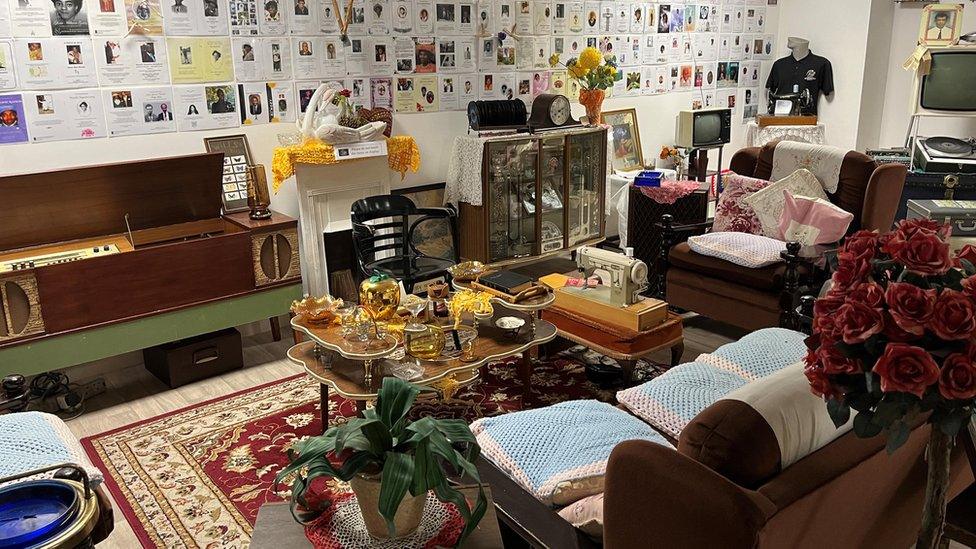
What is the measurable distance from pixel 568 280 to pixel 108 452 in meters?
2.50

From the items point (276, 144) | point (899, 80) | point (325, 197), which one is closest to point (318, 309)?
point (325, 197)

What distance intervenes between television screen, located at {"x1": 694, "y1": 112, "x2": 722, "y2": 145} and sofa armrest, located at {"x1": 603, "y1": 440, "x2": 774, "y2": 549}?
5354mm

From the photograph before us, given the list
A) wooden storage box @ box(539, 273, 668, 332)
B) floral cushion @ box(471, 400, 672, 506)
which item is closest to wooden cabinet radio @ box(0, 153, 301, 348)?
wooden storage box @ box(539, 273, 668, 332)

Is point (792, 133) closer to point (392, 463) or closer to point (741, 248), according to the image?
point (741, 248)

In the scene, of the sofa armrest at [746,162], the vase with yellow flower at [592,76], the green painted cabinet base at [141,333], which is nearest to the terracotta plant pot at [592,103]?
the vase with yellow flower at [592,76]

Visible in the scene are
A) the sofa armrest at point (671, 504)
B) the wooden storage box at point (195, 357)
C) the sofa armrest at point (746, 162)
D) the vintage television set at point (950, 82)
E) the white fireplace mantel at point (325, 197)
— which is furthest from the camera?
the vintage television set at point (950, 82)

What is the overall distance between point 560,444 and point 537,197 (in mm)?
3751

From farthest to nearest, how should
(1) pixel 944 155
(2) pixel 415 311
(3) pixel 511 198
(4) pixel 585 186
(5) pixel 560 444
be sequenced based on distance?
(4) pixel 585 186
(3) pixel 511 198
(1) pixel 944 155
(2) pixel 415 311
(5) pixel 560 444

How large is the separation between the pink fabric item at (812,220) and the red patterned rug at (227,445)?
1131mm

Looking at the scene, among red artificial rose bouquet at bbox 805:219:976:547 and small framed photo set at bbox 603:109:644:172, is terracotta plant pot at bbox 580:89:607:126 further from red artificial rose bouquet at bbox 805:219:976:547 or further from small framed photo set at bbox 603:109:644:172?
red artificial rose bouquet at bbox 805:219:976:547

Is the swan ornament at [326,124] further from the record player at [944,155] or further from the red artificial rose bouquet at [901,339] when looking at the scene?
the record player at [944,155]

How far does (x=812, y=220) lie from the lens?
4547mm

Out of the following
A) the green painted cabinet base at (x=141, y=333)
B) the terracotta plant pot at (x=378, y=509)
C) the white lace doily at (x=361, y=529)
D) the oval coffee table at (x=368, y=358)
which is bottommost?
the green painted cabinet base at (x=141, y=333)

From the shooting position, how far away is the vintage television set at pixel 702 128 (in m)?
6.72
